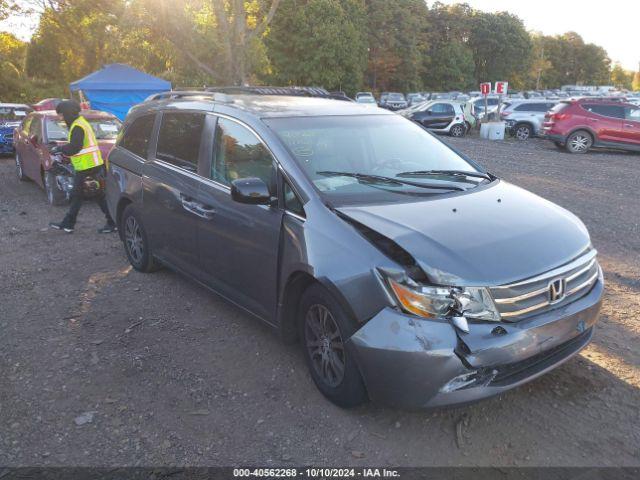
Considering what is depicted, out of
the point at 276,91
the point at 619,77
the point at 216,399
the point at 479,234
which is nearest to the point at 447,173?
the point at 479,234

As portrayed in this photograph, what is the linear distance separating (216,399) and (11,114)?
16332mm

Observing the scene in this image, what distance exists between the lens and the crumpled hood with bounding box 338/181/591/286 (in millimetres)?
2742

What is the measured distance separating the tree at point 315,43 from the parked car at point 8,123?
30956mm

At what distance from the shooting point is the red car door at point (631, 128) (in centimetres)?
1634

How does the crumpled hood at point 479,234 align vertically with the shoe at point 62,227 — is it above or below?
above

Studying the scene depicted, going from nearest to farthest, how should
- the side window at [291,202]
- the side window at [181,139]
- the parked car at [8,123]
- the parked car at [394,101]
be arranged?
the side window at [291,202] → the side window at [181,139] → the parked car at [8,123] → the parked car at [394,101]

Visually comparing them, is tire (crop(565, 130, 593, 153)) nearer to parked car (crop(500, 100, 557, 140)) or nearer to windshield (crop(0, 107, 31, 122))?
parked car (crop(500, 100, 557, 140))

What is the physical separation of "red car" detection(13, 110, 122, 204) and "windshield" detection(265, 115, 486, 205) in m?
5.97

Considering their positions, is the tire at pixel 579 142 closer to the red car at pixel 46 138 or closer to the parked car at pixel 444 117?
the parked car at pixel 444 117

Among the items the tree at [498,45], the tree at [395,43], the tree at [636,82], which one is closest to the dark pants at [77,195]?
the tree at [395,43]

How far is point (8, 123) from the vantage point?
16.0m

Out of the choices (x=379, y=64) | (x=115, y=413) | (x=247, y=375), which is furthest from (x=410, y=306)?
(x=379, y=64)

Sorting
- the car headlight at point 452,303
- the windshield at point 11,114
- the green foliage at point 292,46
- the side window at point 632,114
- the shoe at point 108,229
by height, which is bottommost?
the shoe at point 108,229

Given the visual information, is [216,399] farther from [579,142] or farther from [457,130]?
[457,130]
